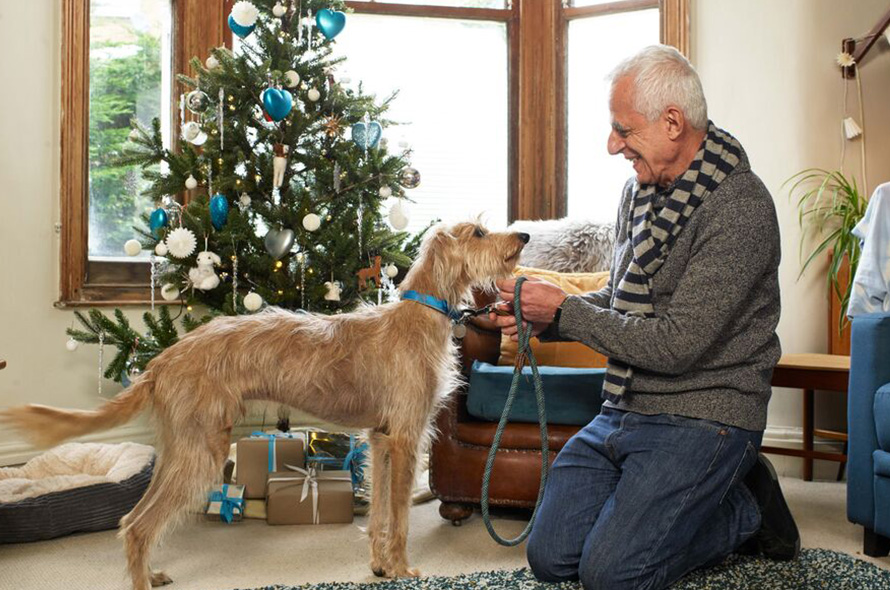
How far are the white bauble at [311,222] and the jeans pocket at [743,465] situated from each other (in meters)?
2.02

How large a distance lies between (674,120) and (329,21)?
2.01 m

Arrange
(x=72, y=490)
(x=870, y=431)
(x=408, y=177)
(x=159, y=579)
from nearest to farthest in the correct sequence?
(x=159, y=579) → (x=870, y=431) → (x=72, y=490) → (x=408, y=177)

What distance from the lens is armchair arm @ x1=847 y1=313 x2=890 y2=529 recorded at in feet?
8.57

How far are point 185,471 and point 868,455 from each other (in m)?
2.04

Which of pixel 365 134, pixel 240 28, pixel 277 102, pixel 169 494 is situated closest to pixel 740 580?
pixel 169 494

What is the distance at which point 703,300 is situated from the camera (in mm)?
1994

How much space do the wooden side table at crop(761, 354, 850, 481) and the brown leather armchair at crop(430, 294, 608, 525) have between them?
102 cm

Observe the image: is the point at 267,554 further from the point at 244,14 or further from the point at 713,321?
the point at 244,14

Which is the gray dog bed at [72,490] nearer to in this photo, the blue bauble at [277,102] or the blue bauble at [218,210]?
the blue bauble at [218,210]

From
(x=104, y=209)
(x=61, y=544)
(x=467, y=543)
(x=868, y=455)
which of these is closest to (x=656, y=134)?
(x=868, y=455)

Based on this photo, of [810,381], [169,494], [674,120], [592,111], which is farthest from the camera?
[592,111]

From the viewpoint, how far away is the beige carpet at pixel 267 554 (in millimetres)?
2496

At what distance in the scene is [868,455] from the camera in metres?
2.66

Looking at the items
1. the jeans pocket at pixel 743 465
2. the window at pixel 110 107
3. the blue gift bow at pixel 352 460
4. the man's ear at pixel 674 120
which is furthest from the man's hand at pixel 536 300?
the window at pixel 110 107
